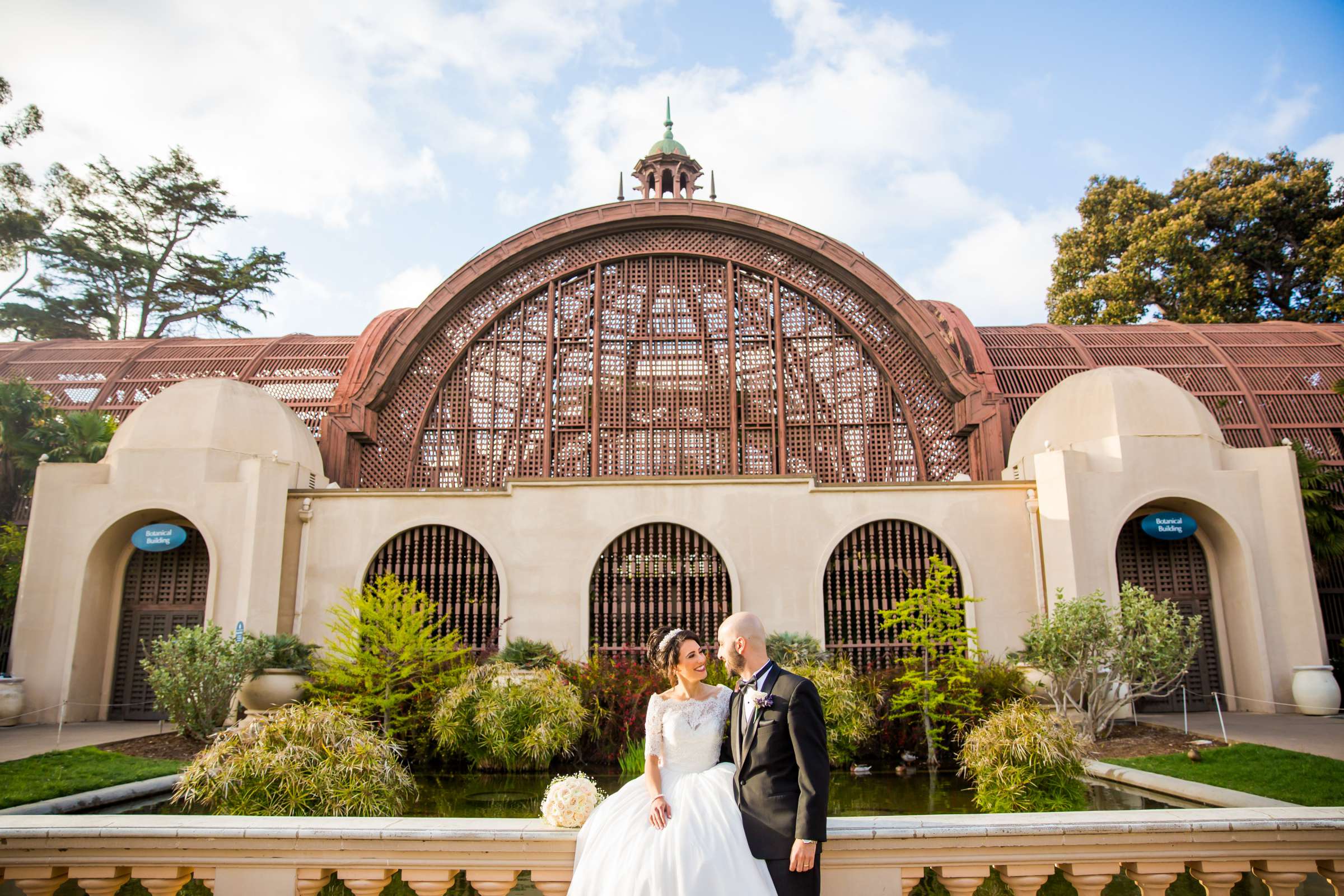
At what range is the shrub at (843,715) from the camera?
347 inches

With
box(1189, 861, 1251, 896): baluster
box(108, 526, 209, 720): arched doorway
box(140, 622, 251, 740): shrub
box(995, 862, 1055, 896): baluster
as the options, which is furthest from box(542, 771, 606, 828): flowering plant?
box(108, 526, 209, 720): arched doorway

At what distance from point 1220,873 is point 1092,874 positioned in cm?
53

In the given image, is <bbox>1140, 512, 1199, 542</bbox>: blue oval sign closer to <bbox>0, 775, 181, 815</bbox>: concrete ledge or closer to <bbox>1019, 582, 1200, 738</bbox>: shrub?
<bbox>1019, 582, 1200, 738</bbox>: shrub

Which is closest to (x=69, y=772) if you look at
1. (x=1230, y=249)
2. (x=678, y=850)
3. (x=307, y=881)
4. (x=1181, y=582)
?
(x=307, y=881)

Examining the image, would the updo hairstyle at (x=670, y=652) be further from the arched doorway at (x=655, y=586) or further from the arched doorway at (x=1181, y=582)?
the arched doorway at (x=1181, y=582)

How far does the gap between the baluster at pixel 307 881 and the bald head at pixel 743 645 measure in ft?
6.28

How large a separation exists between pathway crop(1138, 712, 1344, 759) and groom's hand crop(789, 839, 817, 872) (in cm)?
758

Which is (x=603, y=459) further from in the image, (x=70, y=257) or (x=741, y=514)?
(x=70, y=257)

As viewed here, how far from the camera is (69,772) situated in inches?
295

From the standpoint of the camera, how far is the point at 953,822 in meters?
3.53

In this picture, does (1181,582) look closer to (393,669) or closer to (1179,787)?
(1179,787)

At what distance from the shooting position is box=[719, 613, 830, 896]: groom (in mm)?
3039

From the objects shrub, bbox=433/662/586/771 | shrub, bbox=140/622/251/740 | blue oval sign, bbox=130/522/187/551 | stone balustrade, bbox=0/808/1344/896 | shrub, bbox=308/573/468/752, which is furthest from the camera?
blue oval sign, bbox=130/522/187/551

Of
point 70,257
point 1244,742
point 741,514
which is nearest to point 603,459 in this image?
point 741,514
